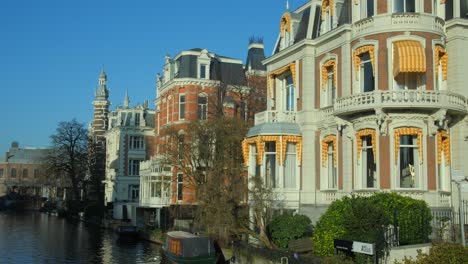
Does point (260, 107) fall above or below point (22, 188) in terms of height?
above

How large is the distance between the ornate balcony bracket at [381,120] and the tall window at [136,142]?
157ft

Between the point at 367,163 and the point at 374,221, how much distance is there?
6.03 metres

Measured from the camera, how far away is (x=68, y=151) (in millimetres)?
77562

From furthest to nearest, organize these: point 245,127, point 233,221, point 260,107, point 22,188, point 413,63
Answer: point 22,188 < point 260,107 < point 245,127 < point 233,221 < point 413,63

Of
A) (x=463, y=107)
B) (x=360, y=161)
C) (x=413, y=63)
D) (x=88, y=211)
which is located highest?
(x=413, y=63)

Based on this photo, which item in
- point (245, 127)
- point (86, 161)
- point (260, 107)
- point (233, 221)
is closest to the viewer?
point (233, 221)

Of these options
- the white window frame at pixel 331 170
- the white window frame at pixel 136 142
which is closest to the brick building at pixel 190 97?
the white window frame at pixel 136 142

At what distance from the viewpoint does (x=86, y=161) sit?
82.4 meters

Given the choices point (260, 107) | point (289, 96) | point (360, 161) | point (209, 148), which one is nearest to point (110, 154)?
point (260, 107)

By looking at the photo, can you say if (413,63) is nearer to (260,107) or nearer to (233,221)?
(233,221)

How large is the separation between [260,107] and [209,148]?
10768 millimetres

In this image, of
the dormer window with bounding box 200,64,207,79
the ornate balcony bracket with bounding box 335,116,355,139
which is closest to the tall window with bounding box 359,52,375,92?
the ornate balcony bracket with bounding box 335,116,355,139

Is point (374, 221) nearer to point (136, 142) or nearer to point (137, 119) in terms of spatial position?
point (136, 142)

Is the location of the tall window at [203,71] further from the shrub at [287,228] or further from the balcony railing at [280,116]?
the shrub at [287,228]
